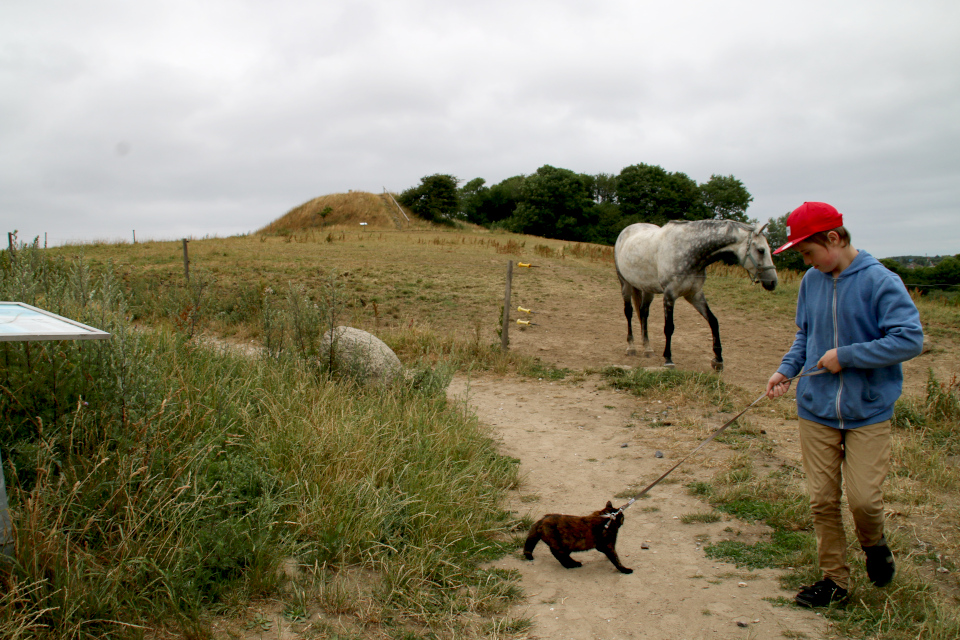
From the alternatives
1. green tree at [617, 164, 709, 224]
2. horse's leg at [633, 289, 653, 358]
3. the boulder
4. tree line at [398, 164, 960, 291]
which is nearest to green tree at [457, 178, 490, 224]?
tree line at [398, 164, 960, 291]

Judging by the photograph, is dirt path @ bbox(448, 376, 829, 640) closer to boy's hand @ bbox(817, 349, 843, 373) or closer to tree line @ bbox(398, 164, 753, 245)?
boy's hand @ bbox(817, 349, 843, 373)

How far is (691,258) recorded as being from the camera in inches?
345

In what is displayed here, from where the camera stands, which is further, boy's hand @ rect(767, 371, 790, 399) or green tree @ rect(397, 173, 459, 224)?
green tree @ rect(397, 173, 459, 224)

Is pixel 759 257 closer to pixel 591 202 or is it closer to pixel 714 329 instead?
pixel 714 329

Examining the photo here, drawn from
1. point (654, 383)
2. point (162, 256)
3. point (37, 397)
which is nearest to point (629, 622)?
point (37, 397)

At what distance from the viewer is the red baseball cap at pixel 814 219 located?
112 inches

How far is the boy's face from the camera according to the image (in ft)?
9.51

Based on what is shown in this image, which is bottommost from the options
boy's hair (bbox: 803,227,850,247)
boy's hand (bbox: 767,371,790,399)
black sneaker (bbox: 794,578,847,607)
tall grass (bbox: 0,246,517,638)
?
black sneaker (bbox: 794,578,847,607)

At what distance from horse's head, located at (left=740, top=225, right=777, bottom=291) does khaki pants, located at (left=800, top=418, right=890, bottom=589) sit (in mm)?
5907

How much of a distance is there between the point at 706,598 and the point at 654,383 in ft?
15.3

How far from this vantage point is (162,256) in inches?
810

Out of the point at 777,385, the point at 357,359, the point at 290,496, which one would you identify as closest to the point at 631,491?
the point at 777,385

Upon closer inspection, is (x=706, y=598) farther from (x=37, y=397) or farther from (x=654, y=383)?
(x=654, y=383)

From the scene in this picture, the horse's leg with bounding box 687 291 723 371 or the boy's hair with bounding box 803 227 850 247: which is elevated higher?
the boy's hair with bounding box 803 227 850 247
